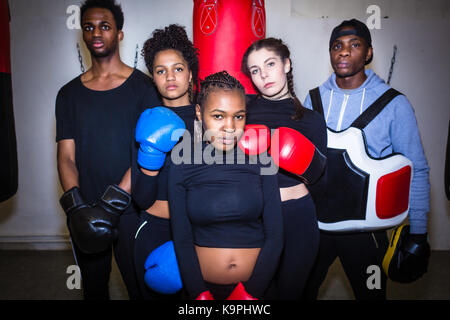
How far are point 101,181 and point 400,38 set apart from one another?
8.40 ft

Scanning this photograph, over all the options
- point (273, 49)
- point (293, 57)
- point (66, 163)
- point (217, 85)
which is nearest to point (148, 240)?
point (66, 163)

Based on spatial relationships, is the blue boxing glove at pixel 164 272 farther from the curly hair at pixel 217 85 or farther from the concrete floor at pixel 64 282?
the concrete floor at pixel 64 282

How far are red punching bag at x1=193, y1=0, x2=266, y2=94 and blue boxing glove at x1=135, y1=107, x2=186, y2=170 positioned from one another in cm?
37

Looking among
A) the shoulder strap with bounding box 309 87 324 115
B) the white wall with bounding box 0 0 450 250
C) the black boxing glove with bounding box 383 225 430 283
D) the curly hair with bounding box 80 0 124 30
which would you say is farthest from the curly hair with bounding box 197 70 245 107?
the white wall with bounding box 0 0 450 250

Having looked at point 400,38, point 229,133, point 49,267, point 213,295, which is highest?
point 400,38

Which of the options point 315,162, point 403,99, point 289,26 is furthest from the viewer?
point 289,26

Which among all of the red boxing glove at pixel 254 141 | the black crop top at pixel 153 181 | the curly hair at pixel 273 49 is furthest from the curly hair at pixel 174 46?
the red boxing glove at pixel 254 141

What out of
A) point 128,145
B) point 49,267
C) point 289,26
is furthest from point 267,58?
point 49,267

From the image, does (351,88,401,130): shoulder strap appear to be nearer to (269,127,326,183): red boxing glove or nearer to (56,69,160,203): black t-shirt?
(269,127,326,183): red boxing glove

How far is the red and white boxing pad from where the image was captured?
1.29 metres

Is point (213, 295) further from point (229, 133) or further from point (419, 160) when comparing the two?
point (419, 160)

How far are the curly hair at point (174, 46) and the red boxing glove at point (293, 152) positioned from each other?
46cm

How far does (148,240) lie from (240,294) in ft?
1.49

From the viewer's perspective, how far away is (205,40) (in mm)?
1376
